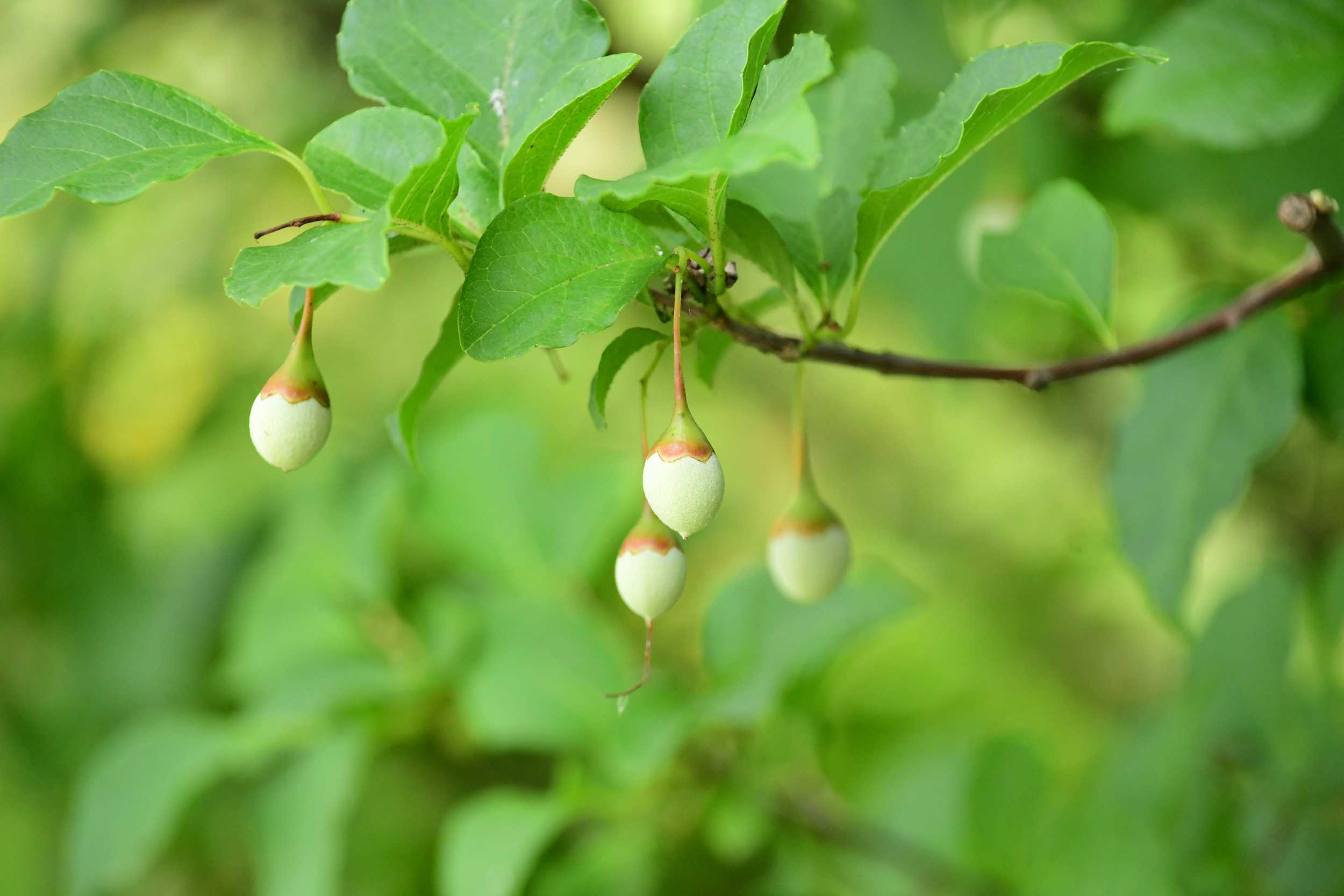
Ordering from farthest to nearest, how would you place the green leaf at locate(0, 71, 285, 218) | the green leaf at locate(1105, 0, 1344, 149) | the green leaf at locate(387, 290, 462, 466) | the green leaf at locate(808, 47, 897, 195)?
the green leaf at locate(1105, 0, 1344, 149), the green leaf at locate(808, 47, 897, 195), the green leaf at locate(387, 290, 462, 466), the green leaf at locate(0, 71, 285, 218)

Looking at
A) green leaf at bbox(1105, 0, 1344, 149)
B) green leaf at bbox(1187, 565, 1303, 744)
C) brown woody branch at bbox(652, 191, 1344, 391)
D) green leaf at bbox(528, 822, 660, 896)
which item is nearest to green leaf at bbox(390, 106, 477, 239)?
brown woody branch at bbox(652, 191, 1344, 391)

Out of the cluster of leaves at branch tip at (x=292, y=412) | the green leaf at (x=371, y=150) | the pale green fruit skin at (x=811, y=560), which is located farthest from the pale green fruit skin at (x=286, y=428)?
the pale green fruit skin at (x=811, y=560)

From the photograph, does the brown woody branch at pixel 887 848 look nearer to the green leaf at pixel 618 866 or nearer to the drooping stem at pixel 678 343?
the green leaf at pixel 618 866

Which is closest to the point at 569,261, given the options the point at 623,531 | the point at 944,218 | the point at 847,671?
the point at 623,531

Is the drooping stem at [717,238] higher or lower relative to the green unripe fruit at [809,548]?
higher

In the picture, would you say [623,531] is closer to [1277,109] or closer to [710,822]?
[710,822]

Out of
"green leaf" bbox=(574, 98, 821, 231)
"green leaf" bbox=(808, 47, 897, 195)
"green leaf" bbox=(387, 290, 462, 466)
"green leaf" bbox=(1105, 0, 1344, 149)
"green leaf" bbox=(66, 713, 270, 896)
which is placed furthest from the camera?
"green leaf" bbox=(66, 713, 270, 896)

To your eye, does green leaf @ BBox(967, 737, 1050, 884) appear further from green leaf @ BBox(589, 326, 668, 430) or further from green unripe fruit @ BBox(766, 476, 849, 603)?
green leaf @ BBox(589, 326, 668, 430)
